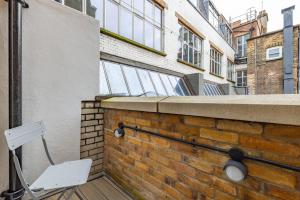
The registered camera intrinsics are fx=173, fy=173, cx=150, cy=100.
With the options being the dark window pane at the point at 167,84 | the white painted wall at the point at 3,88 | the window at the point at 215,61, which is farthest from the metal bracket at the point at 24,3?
the window at the point at 215,61

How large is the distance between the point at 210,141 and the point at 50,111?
1.91 m

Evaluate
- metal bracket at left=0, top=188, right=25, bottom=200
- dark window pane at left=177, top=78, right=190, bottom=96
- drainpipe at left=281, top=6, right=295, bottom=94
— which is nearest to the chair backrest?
metal bracket at left=0, top=188, right=25, bottom=200

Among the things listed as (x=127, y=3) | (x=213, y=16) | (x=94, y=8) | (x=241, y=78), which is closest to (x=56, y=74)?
(x=94, y=8)

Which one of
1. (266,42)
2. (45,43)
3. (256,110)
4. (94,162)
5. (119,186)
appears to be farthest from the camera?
(266,42)

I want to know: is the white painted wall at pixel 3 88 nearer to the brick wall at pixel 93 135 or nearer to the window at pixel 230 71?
the brick wall at pixel 93 135

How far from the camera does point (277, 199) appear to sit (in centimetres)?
98

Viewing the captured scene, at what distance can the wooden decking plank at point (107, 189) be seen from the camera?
212 cm

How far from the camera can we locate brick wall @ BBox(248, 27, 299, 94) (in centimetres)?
985

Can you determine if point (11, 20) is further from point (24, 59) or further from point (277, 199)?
point (277, 199)

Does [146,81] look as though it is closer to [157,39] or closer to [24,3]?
[157,39]

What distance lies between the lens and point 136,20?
589 centimetres

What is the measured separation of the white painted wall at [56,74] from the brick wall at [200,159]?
634mm

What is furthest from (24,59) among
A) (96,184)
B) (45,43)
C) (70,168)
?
(96,184)

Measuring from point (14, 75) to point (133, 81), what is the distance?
10.8 feet
